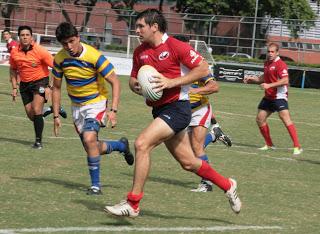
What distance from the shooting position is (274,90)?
1562cm

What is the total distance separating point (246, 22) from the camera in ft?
158

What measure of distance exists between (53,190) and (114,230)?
2319 mm

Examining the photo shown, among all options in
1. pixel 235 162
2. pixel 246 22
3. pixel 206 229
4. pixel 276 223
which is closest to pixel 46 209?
pixel 206 229

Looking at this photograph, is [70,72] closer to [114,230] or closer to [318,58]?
[114,230]

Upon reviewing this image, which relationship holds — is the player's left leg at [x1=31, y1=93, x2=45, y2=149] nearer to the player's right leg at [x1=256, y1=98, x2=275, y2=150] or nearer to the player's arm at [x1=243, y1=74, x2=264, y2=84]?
the player's arm at [x1=243, y1=74, x2=264, y2=84]

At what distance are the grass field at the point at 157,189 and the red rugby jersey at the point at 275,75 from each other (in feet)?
3.47

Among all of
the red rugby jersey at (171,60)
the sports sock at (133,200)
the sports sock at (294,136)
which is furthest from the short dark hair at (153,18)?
the sports sock at (294,136)

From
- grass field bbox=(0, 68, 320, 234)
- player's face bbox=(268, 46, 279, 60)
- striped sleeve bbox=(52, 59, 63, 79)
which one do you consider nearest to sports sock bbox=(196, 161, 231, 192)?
grass field bbox=(0, 68, 320, 234)

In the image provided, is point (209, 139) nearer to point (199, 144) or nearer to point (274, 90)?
point (199, 144)

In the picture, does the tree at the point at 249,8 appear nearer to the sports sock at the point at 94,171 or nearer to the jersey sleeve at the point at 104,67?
the jersey sleeve at the point at 104,67

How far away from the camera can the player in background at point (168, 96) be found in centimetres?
772

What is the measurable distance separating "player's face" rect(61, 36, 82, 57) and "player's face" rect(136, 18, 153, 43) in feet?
6.20

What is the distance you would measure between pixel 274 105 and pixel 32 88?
15.0 ft

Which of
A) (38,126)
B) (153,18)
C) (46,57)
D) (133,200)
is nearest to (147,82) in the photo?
(153,18)
